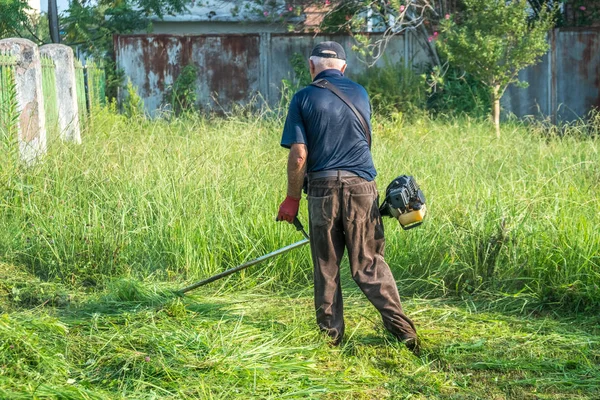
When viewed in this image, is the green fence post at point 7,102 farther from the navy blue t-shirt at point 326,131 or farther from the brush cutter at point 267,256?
the navy blue t-shirt at point 326,131

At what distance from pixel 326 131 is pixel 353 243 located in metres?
0.68

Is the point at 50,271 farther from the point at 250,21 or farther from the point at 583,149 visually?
the point at 250,21

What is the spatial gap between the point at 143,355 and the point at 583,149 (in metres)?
6.81

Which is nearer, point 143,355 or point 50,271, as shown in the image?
point 143,355

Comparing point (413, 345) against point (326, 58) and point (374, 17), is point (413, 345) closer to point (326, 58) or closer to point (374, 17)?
point (326, 58)

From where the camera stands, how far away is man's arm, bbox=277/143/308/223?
4.93 m

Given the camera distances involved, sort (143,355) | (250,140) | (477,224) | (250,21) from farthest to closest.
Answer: (250,21) → (250,140) → (477,224) → (143,355)

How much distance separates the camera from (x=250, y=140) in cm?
941

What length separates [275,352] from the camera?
4766mm

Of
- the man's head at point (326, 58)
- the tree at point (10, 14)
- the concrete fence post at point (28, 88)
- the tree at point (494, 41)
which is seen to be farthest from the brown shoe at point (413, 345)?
the tree at point (10, 14)

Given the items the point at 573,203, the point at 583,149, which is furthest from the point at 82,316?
the point at 583,149

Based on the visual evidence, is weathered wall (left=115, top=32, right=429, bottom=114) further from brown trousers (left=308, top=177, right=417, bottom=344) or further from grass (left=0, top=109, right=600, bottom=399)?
brown trousers (left=308, top=177, right=417, bottom=344)

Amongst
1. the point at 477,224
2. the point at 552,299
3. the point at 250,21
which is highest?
the point at 250,21

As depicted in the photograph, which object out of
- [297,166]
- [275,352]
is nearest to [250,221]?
[297,166]
